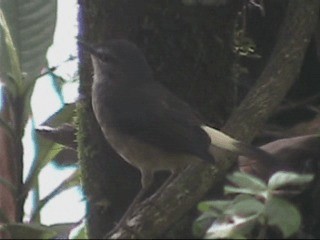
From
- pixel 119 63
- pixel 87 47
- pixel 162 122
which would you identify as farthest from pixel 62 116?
pixel 162 122

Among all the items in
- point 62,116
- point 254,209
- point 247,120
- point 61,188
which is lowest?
point 61,188

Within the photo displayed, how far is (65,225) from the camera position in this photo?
221cm

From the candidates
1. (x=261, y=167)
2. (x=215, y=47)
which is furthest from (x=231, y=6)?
(x=261, y=167)

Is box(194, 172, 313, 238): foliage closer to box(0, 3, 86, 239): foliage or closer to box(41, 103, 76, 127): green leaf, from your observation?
box(0, 3, 86, 239): foliage

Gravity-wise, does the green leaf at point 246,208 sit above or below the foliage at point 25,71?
above

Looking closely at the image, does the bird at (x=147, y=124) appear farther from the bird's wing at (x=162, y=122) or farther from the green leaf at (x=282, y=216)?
the green leaf at (x=282, y=216)

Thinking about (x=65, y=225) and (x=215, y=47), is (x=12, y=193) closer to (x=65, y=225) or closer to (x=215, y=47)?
(x=65, y=225)

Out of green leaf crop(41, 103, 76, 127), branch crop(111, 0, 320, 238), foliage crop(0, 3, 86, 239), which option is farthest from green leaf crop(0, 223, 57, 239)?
green leaf crop(41, 103, 76, 127)

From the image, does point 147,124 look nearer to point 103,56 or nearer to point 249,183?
point 103,56

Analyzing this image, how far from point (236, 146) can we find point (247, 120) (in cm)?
A: 8

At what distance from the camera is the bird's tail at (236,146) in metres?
2.09

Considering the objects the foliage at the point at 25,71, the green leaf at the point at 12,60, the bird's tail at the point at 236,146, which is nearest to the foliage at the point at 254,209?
the bird's tail at the point at 236,146

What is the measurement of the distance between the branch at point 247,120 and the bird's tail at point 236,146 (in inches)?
1.1

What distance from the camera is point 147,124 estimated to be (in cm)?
226
